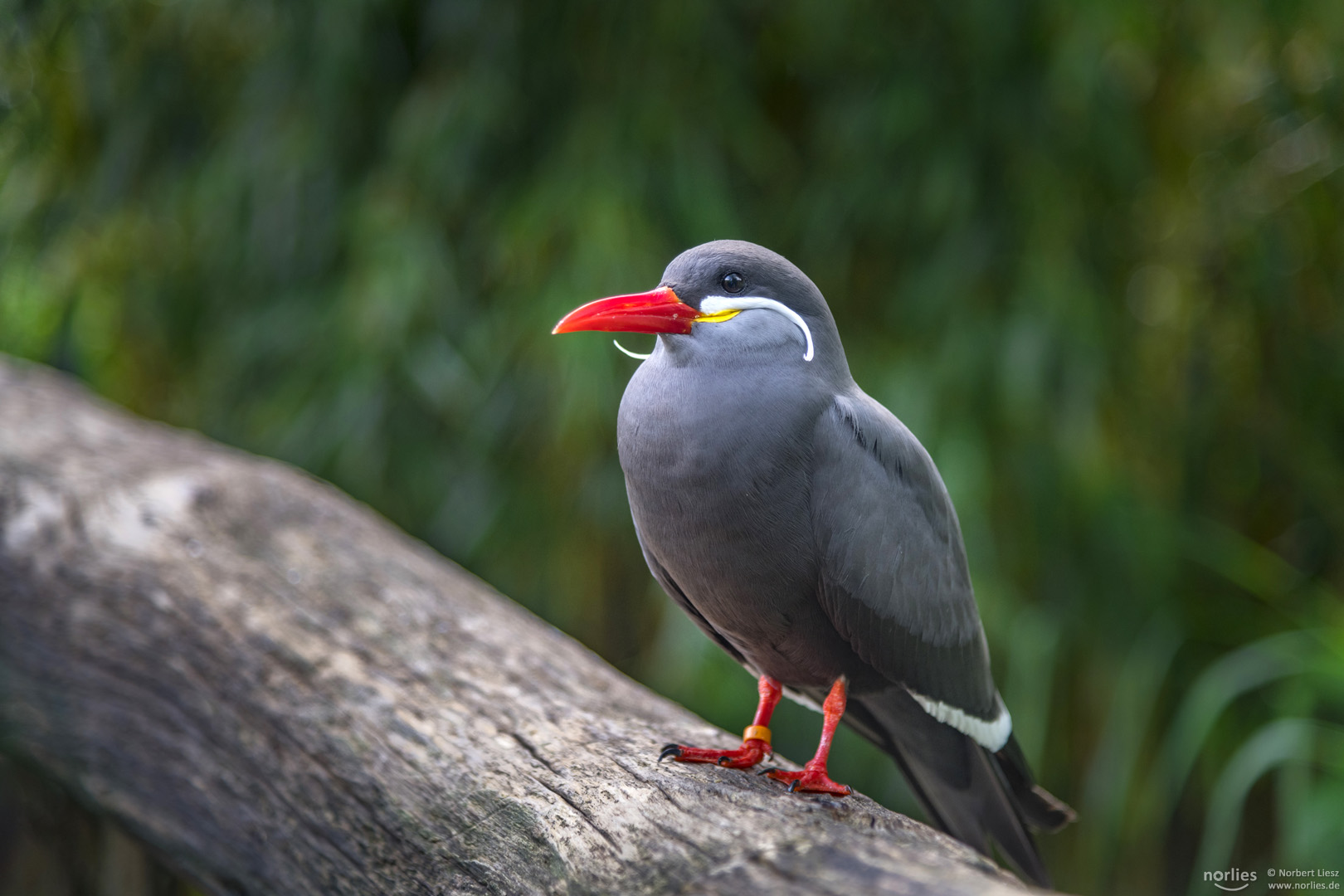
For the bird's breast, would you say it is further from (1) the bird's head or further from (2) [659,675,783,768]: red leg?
(2) [659,675,783,768]: red leg

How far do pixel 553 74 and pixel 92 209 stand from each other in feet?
4.55

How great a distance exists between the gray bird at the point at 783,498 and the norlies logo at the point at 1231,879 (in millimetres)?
1454

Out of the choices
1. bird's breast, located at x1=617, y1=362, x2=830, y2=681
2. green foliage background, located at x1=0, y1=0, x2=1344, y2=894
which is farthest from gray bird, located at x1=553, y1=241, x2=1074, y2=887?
green foliage background, located at x1=0, y1=0, x2=1344, y2=894

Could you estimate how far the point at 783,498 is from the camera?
1.34m

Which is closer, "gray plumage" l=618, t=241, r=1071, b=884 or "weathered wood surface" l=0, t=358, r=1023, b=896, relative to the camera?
"weathered wood surface" l=0, t=358, r=1023, b=896

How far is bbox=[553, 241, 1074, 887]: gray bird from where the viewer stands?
1.33m

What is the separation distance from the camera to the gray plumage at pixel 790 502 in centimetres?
133

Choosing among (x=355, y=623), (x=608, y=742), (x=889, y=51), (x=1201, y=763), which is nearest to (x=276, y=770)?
(x=355, y=623)

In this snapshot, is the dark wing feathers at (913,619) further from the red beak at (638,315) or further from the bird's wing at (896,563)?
the red beak at (638,315)

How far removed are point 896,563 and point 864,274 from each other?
153cm

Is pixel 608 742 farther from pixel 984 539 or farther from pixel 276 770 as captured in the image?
pixel 984 539

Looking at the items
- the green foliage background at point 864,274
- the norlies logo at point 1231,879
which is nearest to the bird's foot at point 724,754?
the green foliage background at point 864,274

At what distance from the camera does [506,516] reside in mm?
2684

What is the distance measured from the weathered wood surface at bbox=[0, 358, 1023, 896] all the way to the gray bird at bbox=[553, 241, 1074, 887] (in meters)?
0.19
